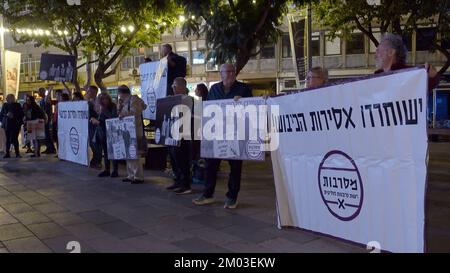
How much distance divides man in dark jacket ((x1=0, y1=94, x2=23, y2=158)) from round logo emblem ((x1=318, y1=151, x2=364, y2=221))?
36.8 feet

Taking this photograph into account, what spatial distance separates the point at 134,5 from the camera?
33.2 ft

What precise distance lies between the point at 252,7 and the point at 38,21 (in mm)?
8596

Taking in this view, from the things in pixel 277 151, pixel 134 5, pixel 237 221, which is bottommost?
pixel 237 221

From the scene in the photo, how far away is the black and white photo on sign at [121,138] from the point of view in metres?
8.74

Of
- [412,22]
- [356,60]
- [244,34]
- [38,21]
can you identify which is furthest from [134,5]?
[356,60]


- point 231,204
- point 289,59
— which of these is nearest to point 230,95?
point 231,204

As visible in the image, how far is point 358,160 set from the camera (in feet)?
14.2

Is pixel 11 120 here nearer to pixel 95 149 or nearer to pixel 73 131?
pixel 73 131

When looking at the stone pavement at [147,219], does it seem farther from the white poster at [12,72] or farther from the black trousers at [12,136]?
the white poster at [12,72]

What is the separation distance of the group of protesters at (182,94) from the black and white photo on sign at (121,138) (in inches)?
4.4

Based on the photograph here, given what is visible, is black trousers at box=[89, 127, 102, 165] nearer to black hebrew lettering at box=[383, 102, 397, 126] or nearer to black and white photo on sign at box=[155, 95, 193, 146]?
black and white photo on sign at box=[155, 95, 193, 146]

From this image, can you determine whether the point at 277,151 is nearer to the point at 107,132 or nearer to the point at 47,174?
the point at 107,132

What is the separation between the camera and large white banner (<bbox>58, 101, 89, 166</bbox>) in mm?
10898
